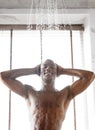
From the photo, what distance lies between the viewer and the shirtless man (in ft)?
6.06

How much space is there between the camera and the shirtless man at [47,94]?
1848mm

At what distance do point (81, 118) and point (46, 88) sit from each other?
0.57 m

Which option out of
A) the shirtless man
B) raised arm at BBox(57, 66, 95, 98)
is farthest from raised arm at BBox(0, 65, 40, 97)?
raised arm at BBox(57, 66, 95, 98)

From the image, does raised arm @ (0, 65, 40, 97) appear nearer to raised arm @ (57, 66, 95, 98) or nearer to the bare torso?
the bare torso

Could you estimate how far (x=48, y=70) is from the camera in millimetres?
1883

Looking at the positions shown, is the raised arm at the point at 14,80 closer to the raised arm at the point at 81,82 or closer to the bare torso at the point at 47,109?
the bare torso at the point at 47,109

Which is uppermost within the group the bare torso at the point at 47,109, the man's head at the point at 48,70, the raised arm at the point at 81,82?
the man's head at the point at 48,70

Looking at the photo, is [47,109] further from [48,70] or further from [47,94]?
[48,70]

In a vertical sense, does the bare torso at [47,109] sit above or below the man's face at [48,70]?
below

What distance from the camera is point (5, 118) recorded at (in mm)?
2367

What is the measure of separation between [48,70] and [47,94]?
0.43 feet

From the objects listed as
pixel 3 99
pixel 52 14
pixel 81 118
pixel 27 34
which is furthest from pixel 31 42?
pixel 81 118

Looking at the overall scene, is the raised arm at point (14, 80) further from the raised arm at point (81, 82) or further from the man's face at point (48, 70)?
the raised arm at point (81, 82)

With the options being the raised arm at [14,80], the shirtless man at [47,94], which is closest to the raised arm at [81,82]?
the shirtless man at [47,94]
